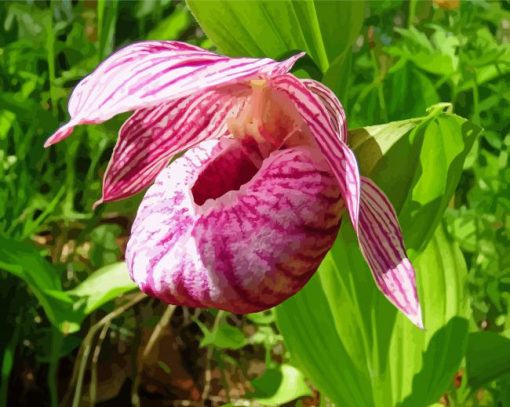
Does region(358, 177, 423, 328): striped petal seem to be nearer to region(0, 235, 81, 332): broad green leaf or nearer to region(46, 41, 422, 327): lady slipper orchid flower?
region(46, 41, 422, 327): lady slipper orchid flower

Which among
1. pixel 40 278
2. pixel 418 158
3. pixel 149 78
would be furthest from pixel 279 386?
pixel 149 78

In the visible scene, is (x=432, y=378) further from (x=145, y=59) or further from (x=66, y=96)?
(x=66, y=96)

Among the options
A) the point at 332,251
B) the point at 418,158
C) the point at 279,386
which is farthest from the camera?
the point at 279,386

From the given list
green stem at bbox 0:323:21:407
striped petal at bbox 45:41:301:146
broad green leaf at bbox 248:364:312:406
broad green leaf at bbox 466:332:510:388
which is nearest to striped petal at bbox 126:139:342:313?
striped petal at bbox 45:41:301:146

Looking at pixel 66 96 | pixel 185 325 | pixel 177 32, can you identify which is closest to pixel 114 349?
pixel 185 325

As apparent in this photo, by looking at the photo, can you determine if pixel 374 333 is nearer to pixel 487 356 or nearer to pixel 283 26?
pixel 487 356

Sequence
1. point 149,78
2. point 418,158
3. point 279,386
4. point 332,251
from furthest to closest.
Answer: point 279,386 < point 332,251 < point 418,158 < point 149,78
